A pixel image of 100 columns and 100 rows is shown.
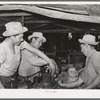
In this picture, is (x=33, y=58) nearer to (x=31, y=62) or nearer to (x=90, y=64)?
(x=31, y=62)

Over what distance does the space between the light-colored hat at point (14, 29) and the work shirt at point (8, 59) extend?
0.10 m

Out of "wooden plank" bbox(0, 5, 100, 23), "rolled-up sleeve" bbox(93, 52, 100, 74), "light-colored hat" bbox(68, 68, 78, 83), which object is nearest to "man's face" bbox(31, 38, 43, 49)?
"wooden plank" bbox(0, 5, 100, 23)

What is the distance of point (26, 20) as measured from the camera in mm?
2721

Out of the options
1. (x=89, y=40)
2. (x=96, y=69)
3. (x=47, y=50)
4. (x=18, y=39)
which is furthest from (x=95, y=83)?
(x=18, y=39)

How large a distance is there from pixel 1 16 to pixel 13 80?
0.59 metres

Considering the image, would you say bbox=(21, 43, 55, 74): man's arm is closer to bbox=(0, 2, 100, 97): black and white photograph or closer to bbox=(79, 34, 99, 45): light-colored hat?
bbox=(0, 2, 100, 97): black and white photograph

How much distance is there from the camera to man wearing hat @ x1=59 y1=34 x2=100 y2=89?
2.68 meters

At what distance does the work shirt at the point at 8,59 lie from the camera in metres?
2.68

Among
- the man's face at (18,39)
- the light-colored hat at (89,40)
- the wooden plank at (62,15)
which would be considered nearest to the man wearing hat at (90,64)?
the light-colored hat at (89,40)

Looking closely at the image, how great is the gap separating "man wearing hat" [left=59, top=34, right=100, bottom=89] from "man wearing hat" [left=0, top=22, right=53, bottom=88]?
1.07ft

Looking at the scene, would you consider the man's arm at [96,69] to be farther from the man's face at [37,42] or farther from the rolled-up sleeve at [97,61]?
the man's face at [37,42]

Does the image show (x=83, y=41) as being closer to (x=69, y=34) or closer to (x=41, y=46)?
(x=69, y=34)

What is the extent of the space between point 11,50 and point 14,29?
19cm

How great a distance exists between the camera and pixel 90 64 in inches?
106
